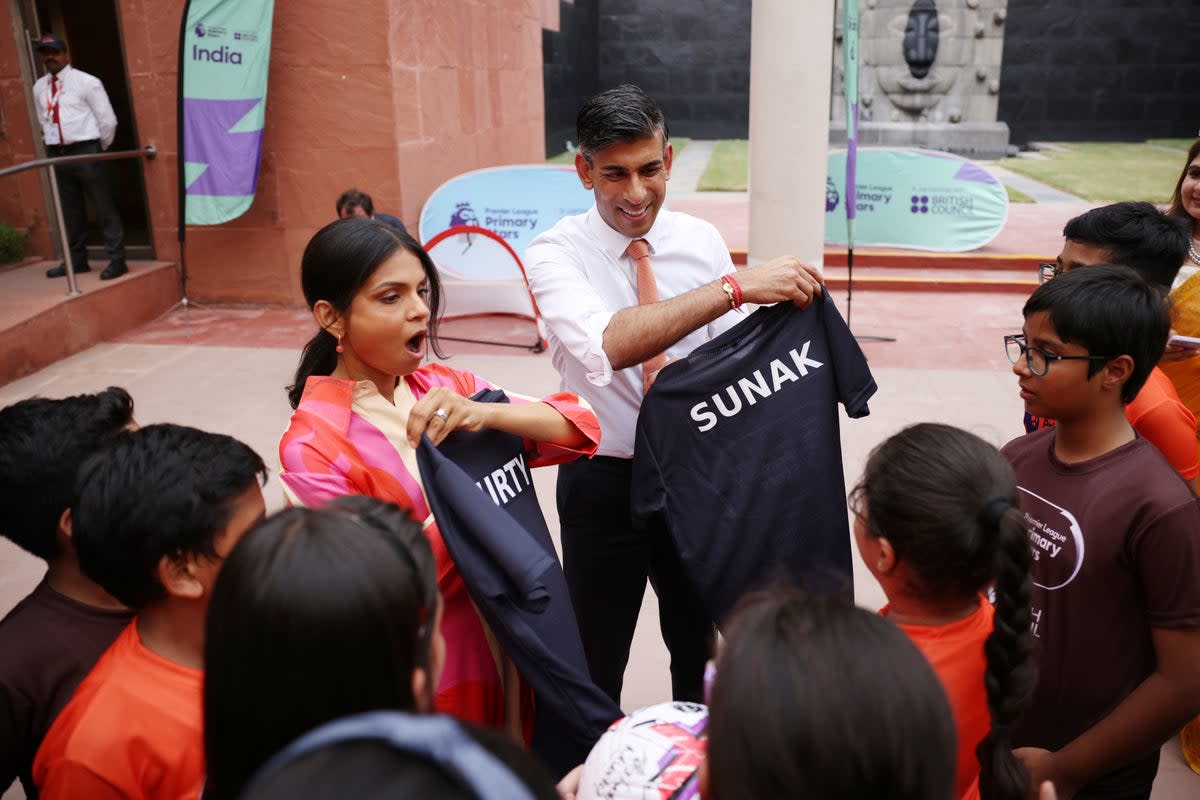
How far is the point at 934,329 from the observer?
22.5 feet

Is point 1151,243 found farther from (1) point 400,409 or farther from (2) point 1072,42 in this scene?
(2) point 1072,42

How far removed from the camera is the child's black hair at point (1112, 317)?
64.7 inches

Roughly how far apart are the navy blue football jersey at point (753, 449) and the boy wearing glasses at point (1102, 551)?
399mm

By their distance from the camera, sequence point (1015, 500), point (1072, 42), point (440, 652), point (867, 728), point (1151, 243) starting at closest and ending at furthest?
point (867, 728) → point (440, 652) → point (1015, 500) → point (1151, 243) → point (1072, 42)

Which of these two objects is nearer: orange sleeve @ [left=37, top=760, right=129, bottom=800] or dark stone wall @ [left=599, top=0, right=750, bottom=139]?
orange sleeve @ [left=37, top=760, right=129, bottom=800]

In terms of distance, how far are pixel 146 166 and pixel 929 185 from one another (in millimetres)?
6827

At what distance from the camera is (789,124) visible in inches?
268

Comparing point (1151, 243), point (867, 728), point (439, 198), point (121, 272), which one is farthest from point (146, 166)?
point (867, 728)

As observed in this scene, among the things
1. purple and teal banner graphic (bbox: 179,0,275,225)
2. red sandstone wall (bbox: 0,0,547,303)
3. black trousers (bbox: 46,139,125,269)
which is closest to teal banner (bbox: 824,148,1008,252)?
red sandstone wall (bbox: 0,0,547,303)

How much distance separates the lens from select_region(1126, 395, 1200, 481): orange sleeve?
71.6 inches

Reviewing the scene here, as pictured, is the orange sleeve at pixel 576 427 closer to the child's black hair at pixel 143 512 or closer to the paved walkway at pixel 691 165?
the child's black hair at pixel 143 512

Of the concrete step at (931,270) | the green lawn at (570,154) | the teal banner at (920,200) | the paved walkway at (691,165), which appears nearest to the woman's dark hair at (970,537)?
the concrete step at (931,270)

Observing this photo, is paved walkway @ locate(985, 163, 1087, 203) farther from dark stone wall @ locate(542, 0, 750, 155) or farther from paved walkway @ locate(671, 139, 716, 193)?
dark stone wall @ locate(542, 0, 750, 155)

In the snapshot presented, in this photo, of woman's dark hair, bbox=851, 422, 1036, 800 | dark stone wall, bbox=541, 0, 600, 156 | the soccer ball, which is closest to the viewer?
the soccer ball
